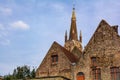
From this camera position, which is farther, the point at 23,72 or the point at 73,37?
the point at 73,37

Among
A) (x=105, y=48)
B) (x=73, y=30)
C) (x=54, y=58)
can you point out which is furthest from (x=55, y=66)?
(x=73, y=30)

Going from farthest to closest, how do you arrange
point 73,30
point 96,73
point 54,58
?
point 73,30, point 54,58, point 96,73

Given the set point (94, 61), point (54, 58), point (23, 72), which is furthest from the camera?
point (23, 72)

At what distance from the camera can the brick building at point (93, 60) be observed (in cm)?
3450

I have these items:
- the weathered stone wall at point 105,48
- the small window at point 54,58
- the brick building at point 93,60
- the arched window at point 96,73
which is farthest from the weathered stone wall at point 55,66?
the arched window at point 96,73

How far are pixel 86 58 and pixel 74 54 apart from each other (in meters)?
7.83

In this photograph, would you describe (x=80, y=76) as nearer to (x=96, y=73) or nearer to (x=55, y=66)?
(x=96, y=73)

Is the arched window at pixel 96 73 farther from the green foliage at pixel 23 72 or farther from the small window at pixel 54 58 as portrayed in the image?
the green foliage at pixel 23 72

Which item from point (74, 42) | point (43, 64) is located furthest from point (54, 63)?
point (74, 42)

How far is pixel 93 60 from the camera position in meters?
36.0

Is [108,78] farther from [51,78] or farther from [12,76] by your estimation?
[12,76]

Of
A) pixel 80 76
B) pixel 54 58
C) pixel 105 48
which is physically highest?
pixel 105 48

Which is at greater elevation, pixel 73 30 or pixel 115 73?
pixel 73 30

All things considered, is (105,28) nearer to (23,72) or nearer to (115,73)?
(115,73)
